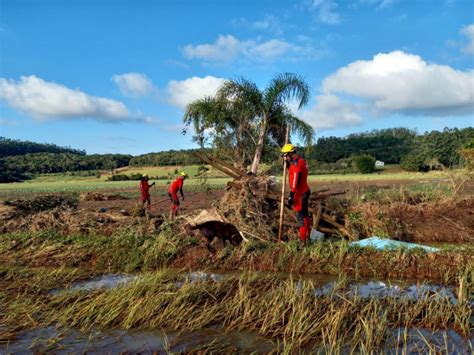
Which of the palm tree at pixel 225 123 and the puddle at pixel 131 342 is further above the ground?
the palm tree at pixel 225 123

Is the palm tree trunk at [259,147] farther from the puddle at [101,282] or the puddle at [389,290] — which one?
the puddle at [389,290]

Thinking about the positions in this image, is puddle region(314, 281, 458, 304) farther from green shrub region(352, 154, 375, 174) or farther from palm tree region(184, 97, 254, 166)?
green shrub region(352, 154, 375, 174)

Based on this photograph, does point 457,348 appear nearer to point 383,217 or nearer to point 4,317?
point 4,317

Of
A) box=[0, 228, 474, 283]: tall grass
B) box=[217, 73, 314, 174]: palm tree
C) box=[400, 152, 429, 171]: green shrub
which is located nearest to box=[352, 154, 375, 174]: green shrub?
box=[400, 152, 429, 171]: green shrub

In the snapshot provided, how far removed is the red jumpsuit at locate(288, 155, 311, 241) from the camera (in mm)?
7949

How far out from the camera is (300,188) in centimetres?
819

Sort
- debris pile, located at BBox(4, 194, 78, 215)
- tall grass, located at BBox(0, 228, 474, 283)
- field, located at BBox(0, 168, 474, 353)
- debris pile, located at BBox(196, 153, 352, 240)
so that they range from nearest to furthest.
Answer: field, located at BBox(0, 168, 474, 353) < tall grass, located at BBox(0, 228, 474, 283) < debris pile, located at BBox(196, 153, 352, 240) < debris pile, located at BBox(4, 194, 78, 215)

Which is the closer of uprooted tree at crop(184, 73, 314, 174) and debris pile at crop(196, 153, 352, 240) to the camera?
debris pile at crop(196, 153, 352, 240)

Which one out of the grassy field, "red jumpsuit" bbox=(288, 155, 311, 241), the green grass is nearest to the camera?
"red jumpsuit" bbox=(288, 155, 311, 241)

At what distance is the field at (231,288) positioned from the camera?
169 inches

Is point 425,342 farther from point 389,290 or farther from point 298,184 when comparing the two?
point 298,184

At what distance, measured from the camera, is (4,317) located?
4969 mm

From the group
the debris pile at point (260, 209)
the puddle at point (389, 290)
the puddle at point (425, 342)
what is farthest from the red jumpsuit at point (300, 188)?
the puddle at point (425, 342)

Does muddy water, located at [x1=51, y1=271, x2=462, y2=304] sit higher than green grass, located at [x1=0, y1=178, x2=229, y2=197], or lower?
lower
